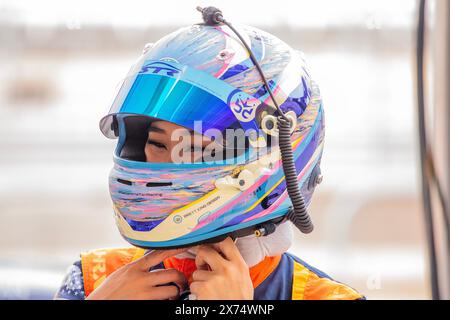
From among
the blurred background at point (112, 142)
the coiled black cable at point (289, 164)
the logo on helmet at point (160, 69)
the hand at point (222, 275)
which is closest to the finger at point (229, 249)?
the hand at point (222, 275)

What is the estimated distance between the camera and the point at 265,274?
1.07 metres

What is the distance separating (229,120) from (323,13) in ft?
4.54

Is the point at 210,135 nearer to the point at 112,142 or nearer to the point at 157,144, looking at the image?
the point at 157,144

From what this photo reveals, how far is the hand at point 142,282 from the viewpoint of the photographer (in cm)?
97

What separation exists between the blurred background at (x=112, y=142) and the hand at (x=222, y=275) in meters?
1.19

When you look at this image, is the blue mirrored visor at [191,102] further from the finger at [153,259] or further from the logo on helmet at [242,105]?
the finger at [153,259]

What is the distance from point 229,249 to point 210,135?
0.16 metres

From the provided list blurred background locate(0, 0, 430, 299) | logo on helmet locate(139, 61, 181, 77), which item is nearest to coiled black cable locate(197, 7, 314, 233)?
logo on helmet locate(139, 61, 181, 77)

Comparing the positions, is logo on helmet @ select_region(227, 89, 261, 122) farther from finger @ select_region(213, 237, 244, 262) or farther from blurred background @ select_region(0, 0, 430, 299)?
blurred background @ select_region(0, 0, 430, 299)

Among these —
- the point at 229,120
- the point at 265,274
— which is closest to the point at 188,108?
the point at 229,120

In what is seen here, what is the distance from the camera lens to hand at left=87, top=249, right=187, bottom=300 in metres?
0.97

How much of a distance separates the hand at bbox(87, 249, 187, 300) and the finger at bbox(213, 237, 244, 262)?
7 centimetres
